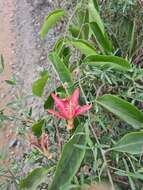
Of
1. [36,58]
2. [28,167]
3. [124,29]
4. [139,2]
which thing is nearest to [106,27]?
[124,29]

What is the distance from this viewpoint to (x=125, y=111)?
1.24 metres

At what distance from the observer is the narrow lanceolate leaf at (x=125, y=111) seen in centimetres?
122

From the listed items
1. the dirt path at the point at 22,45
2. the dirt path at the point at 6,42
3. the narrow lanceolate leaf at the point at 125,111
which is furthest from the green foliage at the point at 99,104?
the dirt path at the point at 6,42

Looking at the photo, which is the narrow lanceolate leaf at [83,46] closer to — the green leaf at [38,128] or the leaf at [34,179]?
the green leaf at [38,128]

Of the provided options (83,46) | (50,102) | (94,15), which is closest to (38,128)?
(50,102)

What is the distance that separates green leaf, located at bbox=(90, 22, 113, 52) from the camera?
5.05 ft

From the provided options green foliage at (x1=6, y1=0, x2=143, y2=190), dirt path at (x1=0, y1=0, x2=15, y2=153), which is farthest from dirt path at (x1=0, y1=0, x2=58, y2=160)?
green foliage at (x1=6, y1=0, x2=143, y2=190)

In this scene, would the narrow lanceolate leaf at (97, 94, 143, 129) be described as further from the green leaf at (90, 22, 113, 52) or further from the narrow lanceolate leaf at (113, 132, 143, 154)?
the green leaf at (90, 22, 113, 52)

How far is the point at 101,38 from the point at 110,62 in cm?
24

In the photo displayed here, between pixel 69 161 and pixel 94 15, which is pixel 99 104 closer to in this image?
pixel 69 161

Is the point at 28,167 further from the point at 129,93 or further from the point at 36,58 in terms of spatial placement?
the point at 36,58

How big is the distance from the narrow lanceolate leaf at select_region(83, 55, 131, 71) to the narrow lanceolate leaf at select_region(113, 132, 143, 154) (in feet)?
0.75

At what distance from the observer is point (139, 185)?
1200 mm

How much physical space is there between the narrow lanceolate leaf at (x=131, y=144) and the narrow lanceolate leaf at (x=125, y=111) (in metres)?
0.05
